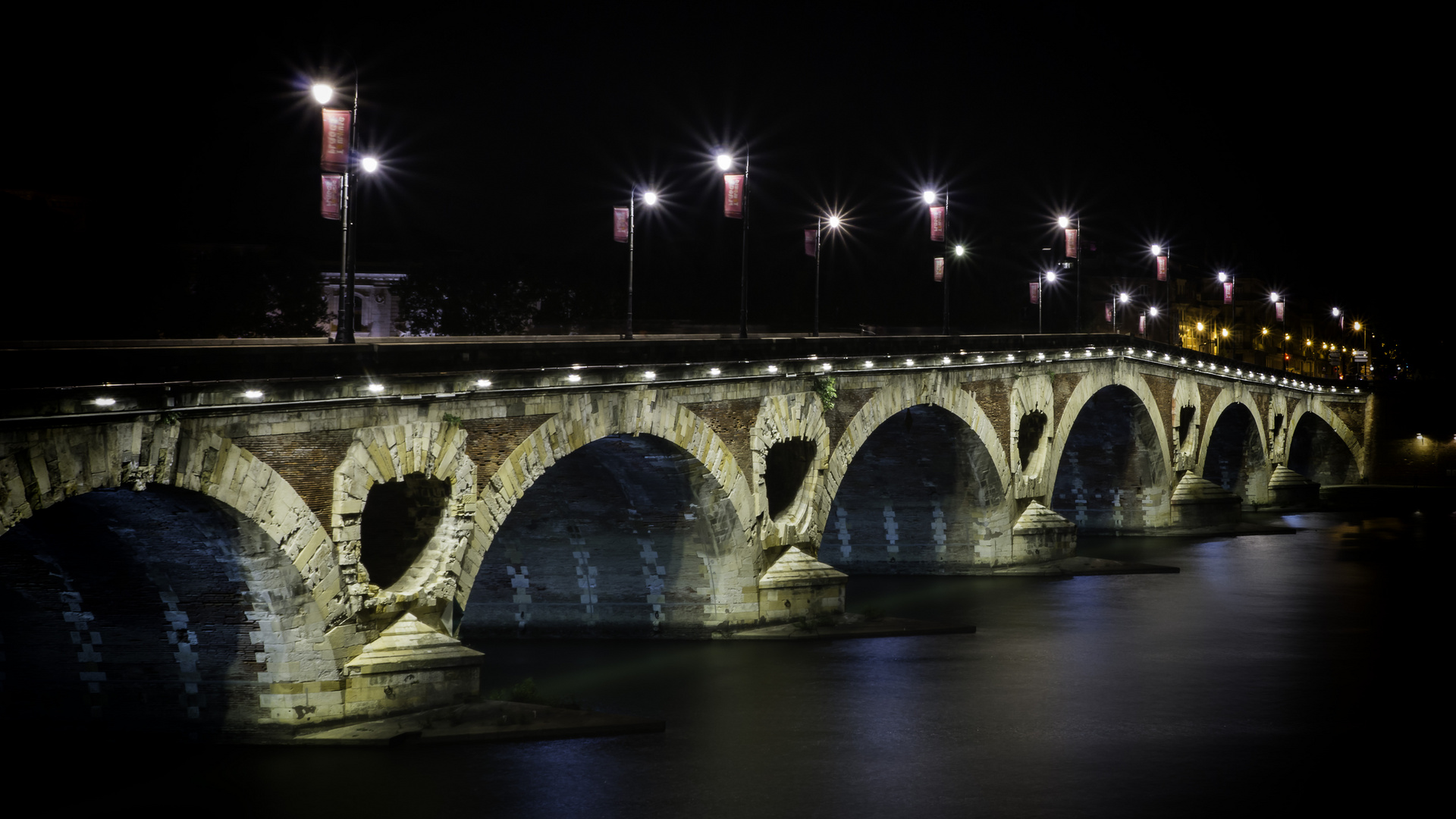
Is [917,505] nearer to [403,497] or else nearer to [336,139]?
[403,497]

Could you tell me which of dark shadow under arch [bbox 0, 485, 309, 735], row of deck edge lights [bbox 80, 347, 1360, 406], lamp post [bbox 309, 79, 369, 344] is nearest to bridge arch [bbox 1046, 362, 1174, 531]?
row of deck edge lights [bbox 80, 347, 1360, 406]

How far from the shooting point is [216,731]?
70.0 feet

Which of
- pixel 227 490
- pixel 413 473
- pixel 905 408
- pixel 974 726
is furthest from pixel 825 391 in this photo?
pixel 227 490

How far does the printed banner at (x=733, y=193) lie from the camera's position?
3553 centimetres

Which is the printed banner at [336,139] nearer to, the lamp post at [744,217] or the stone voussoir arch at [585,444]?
the stone voussoir arch at [585,444]

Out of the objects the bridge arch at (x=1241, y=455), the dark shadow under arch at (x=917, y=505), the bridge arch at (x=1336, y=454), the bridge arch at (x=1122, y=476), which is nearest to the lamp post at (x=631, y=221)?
the dark shadow under arch at (x=917, y=505)

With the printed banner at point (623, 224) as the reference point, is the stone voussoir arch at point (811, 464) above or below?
below

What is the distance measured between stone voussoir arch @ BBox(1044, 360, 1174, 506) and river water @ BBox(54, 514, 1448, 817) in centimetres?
906

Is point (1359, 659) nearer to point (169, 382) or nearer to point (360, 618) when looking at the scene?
point (360, 618)

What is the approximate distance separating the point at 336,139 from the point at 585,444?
8.13m

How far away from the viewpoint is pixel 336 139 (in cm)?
2228

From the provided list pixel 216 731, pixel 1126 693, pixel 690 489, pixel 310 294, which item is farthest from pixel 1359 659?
pixel 310 294

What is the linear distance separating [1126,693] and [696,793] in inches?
441

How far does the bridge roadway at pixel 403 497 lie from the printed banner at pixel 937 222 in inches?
159
